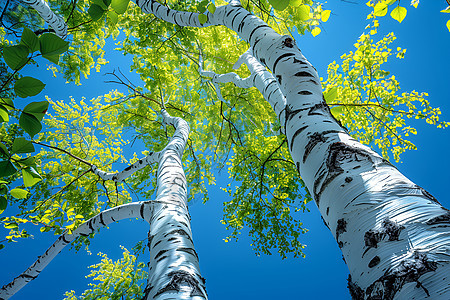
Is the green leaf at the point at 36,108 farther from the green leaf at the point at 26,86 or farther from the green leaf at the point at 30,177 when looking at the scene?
the green leaf at the point at 30,177

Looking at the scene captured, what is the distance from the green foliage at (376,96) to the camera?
4516 mm

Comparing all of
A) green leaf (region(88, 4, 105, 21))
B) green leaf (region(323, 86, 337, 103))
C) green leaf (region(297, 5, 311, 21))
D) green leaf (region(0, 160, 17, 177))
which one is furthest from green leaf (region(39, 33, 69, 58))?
green leaf (region(323, 86, 337, 103))

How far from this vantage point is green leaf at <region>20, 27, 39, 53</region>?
66 cm

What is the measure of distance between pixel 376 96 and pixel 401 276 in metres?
5.07

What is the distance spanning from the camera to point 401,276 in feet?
1.82

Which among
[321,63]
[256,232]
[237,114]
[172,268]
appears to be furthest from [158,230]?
[321,63]

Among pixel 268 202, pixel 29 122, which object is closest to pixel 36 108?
pixel 29 122

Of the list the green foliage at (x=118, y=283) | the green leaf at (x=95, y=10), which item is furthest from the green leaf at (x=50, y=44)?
the green foliage at (x=118, y=283)

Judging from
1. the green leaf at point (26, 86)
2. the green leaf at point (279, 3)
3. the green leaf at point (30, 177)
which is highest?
the green leaf at point (279, 3)

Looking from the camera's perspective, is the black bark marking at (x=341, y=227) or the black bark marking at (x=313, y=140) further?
the black bark marking at (x=313, y=140)

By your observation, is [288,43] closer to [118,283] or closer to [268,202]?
[268,202]

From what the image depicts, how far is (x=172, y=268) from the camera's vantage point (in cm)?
113

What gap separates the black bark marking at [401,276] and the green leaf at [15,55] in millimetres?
1211

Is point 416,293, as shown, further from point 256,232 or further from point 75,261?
point 75,261
